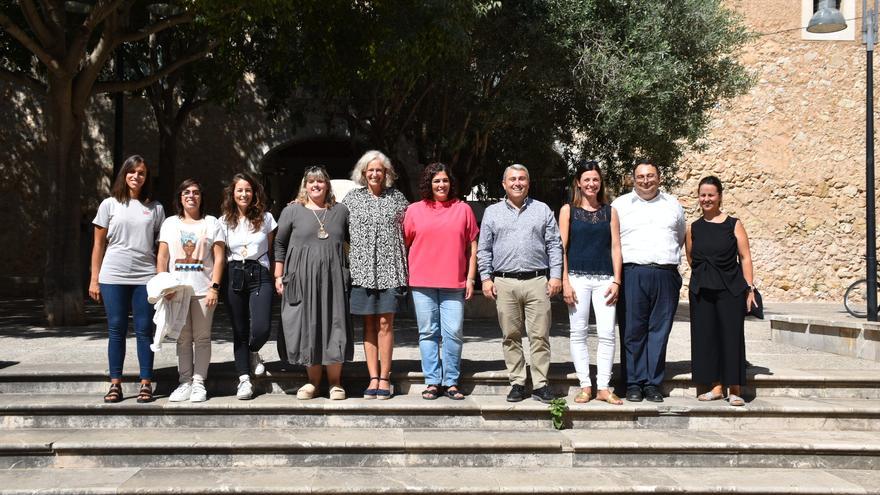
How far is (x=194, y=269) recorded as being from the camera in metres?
5.67

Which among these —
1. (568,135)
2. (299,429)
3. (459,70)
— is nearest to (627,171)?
(568,135)

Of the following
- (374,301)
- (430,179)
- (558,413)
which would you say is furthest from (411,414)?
(430,179)

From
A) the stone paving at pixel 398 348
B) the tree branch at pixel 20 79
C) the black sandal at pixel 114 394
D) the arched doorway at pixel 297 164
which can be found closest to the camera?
the black sandal at pixel 114 394

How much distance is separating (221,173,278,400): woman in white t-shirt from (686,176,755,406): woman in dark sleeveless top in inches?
128

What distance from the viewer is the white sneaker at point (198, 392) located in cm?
554

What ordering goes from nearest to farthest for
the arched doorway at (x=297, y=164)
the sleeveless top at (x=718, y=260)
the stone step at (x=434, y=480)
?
the stone step at (x=434, y=480) → the sleeveless top at (x=718, y=260) → the arched doorway at (x=297, y=164)

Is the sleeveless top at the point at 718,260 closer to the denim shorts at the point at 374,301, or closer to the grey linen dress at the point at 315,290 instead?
the denim shorts at the point at 374,301

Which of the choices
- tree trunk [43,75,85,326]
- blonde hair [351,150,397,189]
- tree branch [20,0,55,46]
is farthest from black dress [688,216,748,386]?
tree branch [20,0,55,46]

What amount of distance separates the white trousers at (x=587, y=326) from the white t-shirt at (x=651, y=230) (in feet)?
1.06

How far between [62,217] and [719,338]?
8.25m

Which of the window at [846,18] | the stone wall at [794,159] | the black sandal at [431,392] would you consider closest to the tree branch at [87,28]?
the black sandal at [431,392]

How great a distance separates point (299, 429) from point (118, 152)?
10.7 meters

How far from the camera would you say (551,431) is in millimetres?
5438

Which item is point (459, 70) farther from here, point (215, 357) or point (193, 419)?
point (193, 419)
